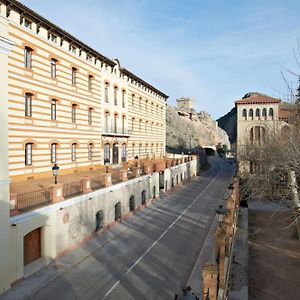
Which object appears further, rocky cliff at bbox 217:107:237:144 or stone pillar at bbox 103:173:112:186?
rocky cliff at bbox 217:107:237:144

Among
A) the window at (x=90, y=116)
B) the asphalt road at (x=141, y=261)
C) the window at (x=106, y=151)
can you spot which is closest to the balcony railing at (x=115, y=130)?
the window at (x=106, y=151)

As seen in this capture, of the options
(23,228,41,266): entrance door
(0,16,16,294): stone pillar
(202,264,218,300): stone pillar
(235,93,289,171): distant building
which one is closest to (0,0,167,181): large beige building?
(0,16,16,294): stone pillar

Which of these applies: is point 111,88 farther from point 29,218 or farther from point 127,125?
point 29,218

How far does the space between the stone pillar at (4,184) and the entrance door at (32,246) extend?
131cm

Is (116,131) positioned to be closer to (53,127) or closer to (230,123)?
(53,127)

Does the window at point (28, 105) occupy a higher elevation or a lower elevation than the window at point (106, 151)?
higher

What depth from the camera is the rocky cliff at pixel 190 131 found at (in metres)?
76.4

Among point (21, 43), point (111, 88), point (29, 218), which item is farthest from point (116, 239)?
point (111, 88)

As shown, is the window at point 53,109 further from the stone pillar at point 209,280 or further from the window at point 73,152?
the stone pillar at point 209,280

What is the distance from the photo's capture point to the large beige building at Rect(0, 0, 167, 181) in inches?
759

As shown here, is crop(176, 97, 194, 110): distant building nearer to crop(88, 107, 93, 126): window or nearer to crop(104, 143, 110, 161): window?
crop(104, 143, 110, 161): window

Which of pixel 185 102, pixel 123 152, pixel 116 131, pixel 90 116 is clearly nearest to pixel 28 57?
pixel 90 116

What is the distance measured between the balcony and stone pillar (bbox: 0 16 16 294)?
17952 millimetres

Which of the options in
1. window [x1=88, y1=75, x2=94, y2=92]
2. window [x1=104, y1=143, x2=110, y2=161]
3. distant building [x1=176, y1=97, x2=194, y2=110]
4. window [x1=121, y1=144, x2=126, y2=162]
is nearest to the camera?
window [x1=88, y1=75, x2=94, y2=92]
